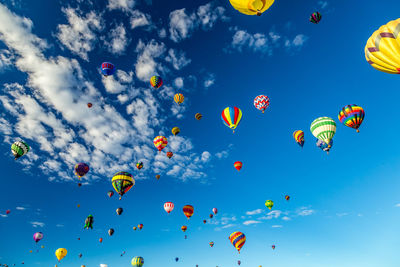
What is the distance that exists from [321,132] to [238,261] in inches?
2045

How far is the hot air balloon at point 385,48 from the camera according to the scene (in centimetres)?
1122

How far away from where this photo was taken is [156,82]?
3005 cm

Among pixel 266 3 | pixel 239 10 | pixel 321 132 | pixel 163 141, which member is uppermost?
pixel 163 141

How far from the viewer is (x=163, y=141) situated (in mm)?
32312

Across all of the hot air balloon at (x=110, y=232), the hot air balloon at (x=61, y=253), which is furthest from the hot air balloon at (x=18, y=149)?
the hot air balloon at (x=61, y=253)

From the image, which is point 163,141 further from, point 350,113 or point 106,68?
point 350,113

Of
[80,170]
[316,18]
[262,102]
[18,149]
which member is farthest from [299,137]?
[18,149]

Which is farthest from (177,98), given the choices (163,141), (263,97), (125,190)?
(125,190)

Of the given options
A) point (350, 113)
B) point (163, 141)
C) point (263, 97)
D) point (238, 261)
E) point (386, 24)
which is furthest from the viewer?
point (238, 261)

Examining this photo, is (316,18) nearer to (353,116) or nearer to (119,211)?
(353,116)

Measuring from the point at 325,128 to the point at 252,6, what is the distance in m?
16.5

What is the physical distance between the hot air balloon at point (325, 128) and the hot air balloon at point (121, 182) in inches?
936

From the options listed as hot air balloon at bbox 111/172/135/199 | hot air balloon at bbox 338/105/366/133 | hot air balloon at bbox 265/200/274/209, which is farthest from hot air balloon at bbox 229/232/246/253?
hot air balloon at bbox 338/105/366/133

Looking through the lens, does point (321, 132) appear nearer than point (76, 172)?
Yes
